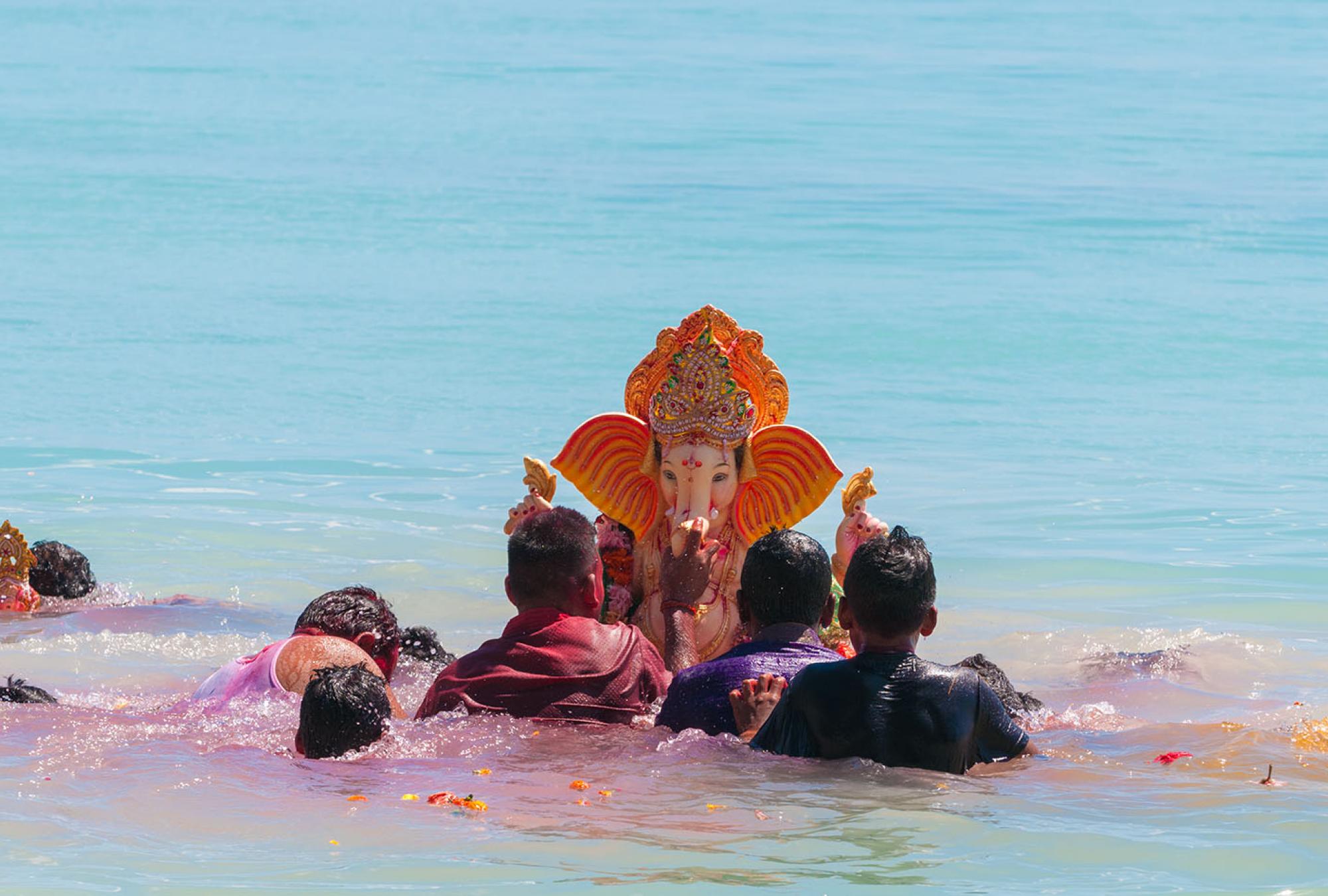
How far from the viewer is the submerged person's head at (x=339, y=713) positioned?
7.01 metres

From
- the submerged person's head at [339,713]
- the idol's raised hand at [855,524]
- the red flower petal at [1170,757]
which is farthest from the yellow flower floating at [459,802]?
the red flower petal at [1170,757]

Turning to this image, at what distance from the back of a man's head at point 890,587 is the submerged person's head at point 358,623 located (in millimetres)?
2165

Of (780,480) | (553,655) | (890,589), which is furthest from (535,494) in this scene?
(890,589)

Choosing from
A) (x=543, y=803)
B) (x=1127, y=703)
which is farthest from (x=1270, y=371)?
(x=543, y=803)

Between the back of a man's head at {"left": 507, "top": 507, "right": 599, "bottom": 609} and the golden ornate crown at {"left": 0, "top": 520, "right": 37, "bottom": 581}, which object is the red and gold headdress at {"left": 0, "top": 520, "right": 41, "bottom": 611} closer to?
the golden ornate crown at {"left": 0, "top": 520, "right": 37, "bottom": 581}

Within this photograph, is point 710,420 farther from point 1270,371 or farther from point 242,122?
point 242,122

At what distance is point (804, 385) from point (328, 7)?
66.9m

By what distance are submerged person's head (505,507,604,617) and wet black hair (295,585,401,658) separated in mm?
595

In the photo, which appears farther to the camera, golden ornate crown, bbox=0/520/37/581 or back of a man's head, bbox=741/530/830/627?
golden ornate crown, bbox=0/520/37/581

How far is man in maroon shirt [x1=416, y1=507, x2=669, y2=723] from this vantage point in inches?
294

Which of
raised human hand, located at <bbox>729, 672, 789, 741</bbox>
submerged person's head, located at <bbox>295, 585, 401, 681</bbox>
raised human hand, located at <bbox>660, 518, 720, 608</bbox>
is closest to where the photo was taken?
raised human hand, located at <bbox>729, 672, 789, 741</bbox>

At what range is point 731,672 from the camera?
23.2 ft

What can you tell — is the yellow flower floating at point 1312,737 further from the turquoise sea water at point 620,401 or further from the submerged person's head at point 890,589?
the submerged person's head at point 890,589

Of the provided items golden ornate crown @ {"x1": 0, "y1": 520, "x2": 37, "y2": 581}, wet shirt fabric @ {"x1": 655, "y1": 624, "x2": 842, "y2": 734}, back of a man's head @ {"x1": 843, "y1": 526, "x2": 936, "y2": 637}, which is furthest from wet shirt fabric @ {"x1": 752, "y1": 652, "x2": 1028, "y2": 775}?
golden ornate crown @ {"x1": 0, "y1": 520, "x2": 37, "y2": 581}
